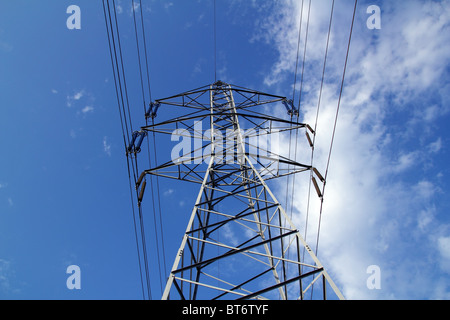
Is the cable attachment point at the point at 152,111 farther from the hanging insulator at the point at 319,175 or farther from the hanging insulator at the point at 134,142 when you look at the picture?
the hanging insulator at the point at 319,175

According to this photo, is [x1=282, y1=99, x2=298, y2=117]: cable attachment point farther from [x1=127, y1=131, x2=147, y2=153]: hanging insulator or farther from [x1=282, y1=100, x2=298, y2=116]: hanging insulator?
[x1=127, y1=131, x2=147, y2=153]: hanging insulator

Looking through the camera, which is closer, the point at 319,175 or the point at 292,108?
the point at 319,175

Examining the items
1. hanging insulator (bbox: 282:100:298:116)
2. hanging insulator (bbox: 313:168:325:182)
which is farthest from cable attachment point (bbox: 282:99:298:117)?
hanging insulator (bbox: 313:168:325:182)

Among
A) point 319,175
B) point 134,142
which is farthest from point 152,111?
point 319,175

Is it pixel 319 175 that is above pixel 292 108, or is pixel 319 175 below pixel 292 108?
below

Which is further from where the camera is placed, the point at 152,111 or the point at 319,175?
the point at 152,111

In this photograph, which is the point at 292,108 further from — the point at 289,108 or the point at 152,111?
the point at 152,111

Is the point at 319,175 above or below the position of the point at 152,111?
below

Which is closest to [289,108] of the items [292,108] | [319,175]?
[292,108]

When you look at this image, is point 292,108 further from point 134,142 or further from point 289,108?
point 134,142
